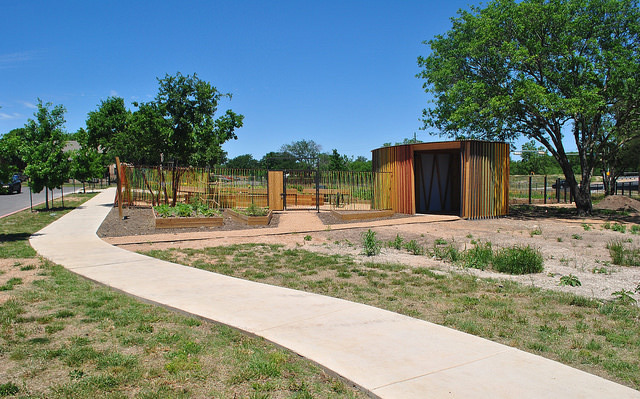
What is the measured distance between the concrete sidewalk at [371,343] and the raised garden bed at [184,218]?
7446 millimetres

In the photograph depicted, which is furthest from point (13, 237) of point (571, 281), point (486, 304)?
point (571, 281)

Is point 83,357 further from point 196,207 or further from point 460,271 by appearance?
point 196,207

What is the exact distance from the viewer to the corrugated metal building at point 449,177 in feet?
65.8

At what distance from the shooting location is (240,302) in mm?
6043

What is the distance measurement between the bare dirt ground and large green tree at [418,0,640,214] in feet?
15.9

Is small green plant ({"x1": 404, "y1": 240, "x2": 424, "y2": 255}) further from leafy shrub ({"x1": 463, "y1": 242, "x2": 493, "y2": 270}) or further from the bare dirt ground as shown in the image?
leafy shrub ({"x1": 463, "y1": 242, "x2": 493, "y2": 270})

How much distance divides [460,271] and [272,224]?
9.52 meters

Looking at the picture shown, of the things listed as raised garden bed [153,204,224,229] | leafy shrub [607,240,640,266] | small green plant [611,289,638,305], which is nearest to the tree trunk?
leafy shrub [607,240,640,266]

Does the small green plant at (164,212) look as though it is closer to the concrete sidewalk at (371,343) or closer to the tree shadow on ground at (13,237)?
the tree shadow on ground at (13,237)

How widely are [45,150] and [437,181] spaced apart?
62.8 feet

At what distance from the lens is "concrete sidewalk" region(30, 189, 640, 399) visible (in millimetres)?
3562

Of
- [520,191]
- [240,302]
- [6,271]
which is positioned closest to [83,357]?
[240,302]

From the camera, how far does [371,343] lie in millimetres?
4508

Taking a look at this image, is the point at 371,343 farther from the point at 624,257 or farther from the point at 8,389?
the point at 624,257
